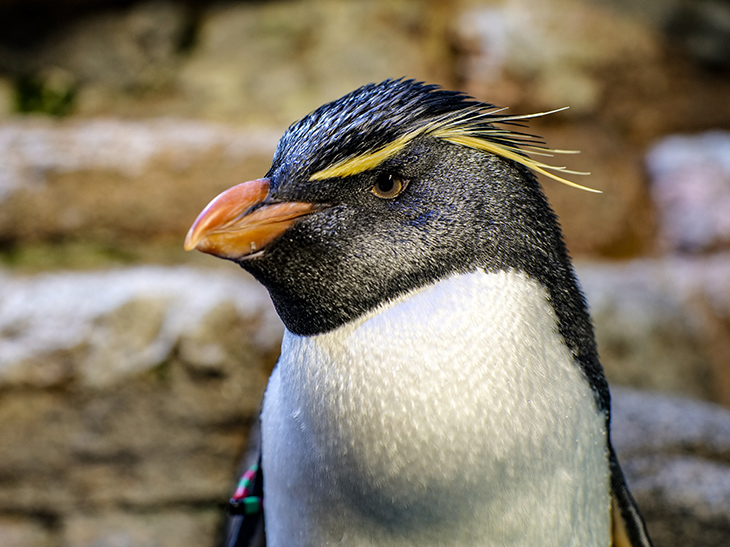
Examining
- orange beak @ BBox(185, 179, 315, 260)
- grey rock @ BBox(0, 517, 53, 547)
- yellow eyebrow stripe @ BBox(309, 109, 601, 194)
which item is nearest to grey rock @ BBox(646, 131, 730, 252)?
yellow eyebrow stripe @ BBox(309, 109, 601, 194)

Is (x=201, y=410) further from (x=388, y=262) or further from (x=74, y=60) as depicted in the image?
(x=74, y=60)

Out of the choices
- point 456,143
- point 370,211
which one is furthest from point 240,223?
point 456,143

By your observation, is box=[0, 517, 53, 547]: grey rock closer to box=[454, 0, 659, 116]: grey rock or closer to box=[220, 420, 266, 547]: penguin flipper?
box=[220, 420, 266, 547]: penguin flipper

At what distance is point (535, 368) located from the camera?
815 mm

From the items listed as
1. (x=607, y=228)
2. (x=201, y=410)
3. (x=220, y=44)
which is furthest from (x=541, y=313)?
(x=220, y=44)

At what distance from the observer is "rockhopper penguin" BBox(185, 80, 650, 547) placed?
771mm

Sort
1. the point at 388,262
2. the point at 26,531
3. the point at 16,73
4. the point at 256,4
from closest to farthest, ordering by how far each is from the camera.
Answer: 1. the point at 388,262
2. the point at 26,531
3. the point at 16,73
4. the point at 256,4

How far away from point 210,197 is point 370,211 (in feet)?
5.52

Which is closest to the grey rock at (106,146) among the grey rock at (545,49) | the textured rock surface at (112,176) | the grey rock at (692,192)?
the textured rock surface at (112,176)

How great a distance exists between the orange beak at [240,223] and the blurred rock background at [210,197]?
1.20 m

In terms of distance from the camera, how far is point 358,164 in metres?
0.78

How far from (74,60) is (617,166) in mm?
2345

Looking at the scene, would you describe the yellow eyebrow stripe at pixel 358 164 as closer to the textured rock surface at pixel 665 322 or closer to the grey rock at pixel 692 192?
the textured rock surface at pixel 665 322

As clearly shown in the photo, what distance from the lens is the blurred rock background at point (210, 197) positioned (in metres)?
1.88
